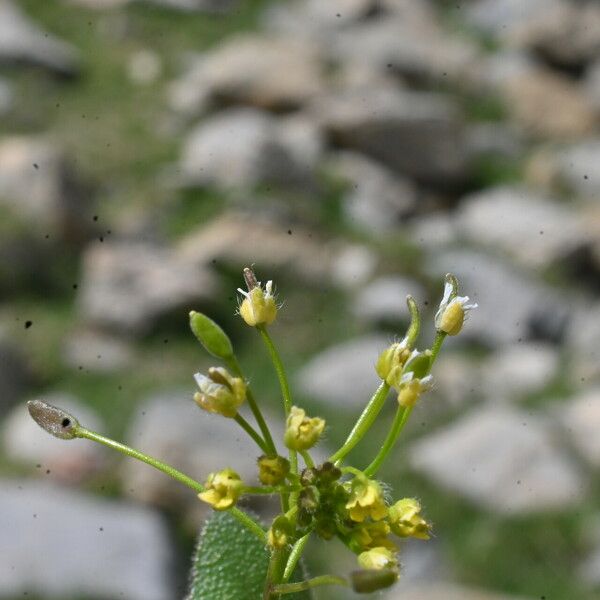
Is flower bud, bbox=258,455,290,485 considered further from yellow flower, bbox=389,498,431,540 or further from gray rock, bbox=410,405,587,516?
gray rock, bbox=410,405,587,516


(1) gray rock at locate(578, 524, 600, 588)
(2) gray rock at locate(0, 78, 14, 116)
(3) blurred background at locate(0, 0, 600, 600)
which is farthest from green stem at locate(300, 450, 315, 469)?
(2) gray rock at locate(0, 78, 14, 116)

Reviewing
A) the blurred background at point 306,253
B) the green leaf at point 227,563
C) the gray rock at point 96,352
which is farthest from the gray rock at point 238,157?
the green leaf at point 227,563

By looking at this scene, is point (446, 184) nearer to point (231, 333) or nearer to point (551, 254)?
point (551, 254)

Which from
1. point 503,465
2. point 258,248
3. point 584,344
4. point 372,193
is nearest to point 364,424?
point 503,465

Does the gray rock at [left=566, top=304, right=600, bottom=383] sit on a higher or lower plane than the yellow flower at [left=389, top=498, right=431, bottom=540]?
lower

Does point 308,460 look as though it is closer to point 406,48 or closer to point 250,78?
point 250,78
